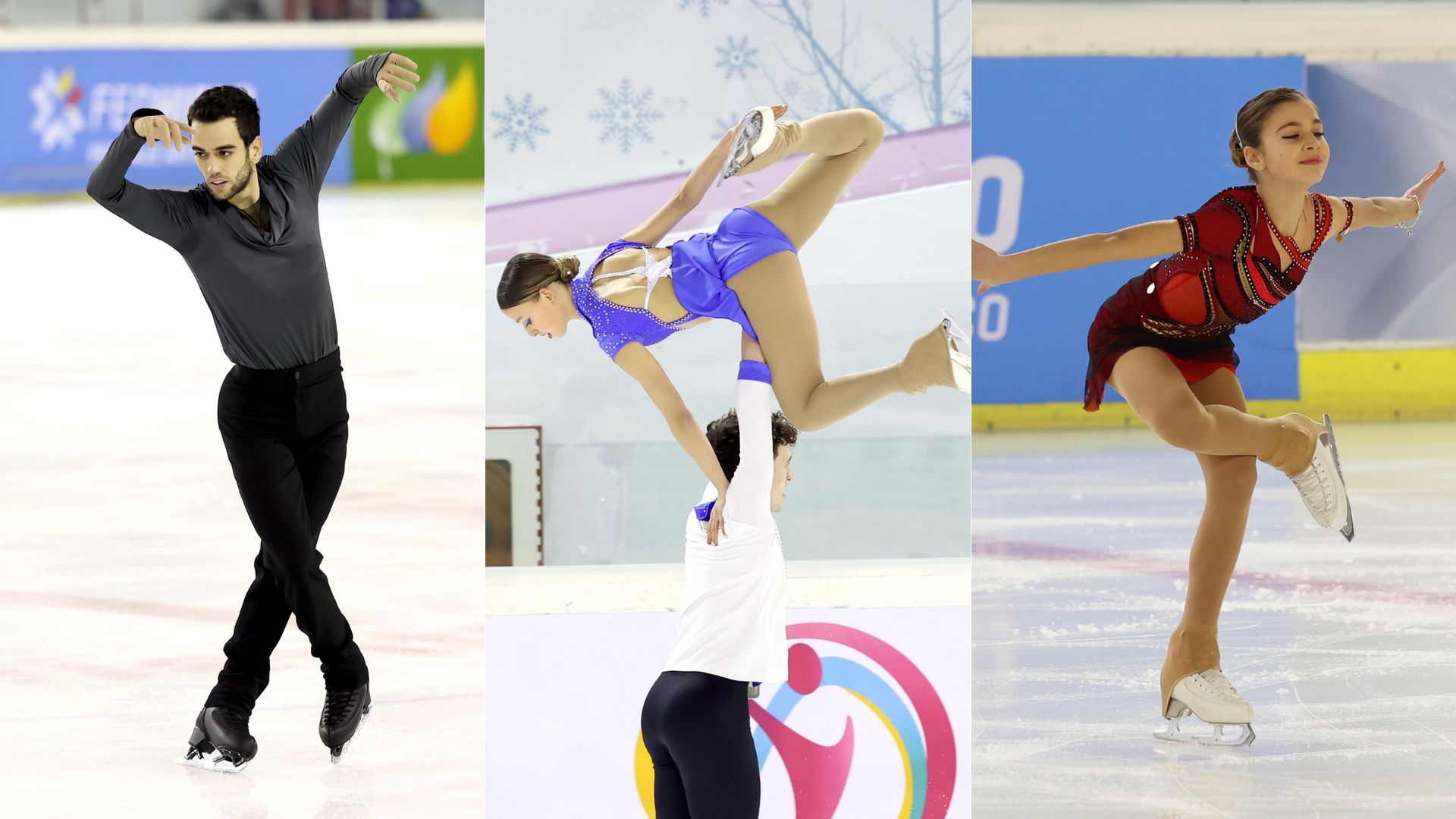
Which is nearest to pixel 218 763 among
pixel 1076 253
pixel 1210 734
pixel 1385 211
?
pixel 1076 253

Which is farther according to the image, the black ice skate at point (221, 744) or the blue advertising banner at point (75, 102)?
the blue advertising banner at point (75, 102)

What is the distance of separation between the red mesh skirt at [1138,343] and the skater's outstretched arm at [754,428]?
1443mm

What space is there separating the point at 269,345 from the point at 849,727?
5.55ft

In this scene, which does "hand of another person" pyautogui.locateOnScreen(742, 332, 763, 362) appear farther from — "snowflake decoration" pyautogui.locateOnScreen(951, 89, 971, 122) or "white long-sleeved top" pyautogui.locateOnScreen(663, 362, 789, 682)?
"snowflake decoration" pyautogui.locateOnScreen(951, 89, 971, 122)

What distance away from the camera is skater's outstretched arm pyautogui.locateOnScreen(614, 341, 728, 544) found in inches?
116

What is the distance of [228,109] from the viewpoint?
3.82 meters

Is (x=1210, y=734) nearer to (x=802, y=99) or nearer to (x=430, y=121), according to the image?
(x=802, y=99)

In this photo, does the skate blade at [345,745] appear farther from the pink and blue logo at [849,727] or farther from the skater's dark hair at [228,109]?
the skater's dark hair at [228,109]

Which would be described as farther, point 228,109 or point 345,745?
point 345,745

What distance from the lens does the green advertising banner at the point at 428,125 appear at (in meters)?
20.4

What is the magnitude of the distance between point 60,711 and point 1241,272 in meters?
3.35

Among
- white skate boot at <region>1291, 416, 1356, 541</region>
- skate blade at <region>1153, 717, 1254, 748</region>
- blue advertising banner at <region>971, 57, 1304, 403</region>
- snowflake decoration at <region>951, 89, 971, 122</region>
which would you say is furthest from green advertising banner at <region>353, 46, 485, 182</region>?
snowflake decoration at <region>951, 89, 971, 122</region>

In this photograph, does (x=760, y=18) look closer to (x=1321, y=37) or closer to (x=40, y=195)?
(x=1321, y=37)

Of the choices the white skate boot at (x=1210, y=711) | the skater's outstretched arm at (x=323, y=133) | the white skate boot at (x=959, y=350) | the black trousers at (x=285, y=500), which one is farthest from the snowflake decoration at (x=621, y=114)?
the white skate boot at (x=1210, y=711)
